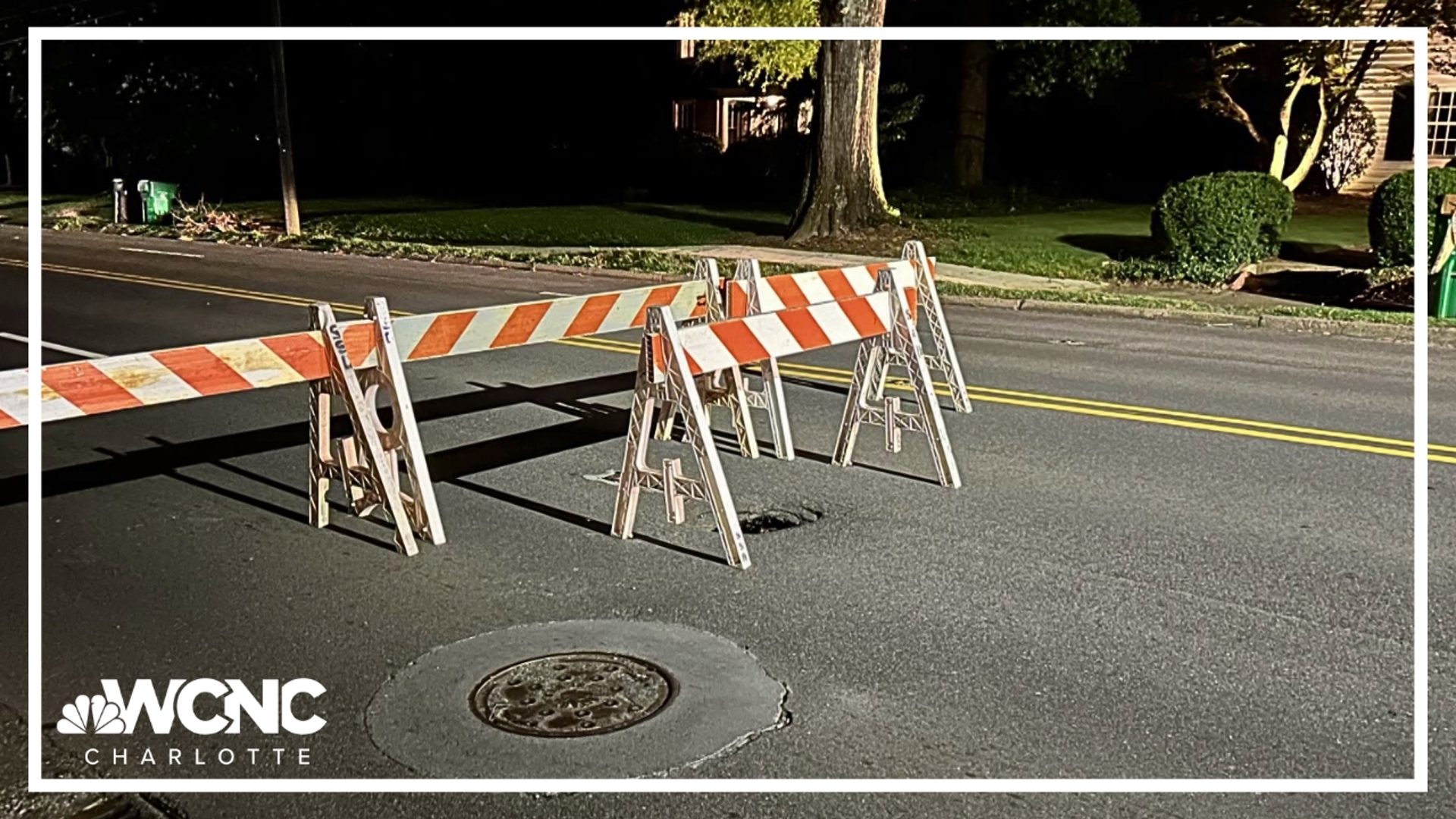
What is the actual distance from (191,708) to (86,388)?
168cm

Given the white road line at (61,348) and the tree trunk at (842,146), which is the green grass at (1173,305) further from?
the white road line at (61,348)

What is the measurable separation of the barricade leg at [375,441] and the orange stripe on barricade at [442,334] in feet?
1.12

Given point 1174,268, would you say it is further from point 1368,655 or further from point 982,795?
point 982,795

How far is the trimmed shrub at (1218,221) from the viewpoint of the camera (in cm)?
1612

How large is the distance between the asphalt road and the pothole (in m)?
0.12

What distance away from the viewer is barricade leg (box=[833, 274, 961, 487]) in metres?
6.93

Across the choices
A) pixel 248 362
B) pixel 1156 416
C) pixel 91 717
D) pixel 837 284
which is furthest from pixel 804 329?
pixel 91 717

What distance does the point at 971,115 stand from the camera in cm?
3105

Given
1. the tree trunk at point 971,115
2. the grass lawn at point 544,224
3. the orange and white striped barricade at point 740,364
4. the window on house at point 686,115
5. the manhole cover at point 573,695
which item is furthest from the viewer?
the window on house at point 686,115

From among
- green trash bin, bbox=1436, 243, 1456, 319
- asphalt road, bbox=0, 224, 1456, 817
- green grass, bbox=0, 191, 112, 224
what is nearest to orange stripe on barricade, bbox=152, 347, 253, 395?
asphalt road, bbox=0, 224, 1456, 817

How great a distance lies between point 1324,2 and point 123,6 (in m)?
31.7

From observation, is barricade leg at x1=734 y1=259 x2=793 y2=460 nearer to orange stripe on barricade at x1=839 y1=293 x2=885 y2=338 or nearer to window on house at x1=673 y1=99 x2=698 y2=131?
orange stripe on barricade at x1=839 y1=293 x2=885 y2=338

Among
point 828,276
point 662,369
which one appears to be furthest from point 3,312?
point 662,369

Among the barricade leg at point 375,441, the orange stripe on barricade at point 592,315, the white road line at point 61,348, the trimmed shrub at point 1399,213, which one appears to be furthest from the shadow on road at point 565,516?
the trimmed shrub at point 1399,213
